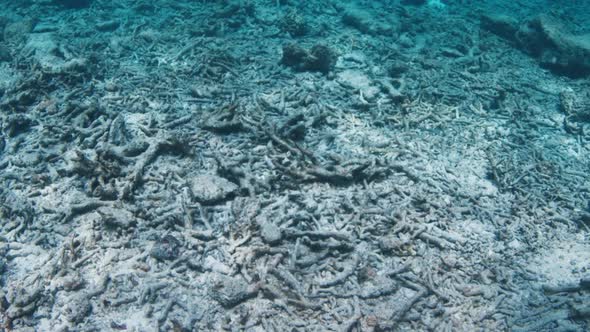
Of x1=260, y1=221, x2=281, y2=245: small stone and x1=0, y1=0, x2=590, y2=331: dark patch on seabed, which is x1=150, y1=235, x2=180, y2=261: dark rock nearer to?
x1=0, y1=0, x2=590, y2=331: dark patch on seabed

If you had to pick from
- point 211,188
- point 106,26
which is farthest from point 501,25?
point 106,26

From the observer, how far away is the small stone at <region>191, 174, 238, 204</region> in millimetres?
5965

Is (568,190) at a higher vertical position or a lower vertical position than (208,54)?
lower

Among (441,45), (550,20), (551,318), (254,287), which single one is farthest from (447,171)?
(550,20)

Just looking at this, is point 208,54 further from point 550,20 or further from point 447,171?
point 550,20

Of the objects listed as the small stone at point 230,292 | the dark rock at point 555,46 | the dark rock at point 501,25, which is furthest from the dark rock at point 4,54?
the dark rock at point 555,46

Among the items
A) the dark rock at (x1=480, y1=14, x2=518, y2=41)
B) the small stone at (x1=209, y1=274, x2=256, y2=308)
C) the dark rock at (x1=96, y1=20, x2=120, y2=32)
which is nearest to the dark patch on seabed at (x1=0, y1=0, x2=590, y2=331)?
the small stone at (x1=209, y1=274, x2=256, y2=308)

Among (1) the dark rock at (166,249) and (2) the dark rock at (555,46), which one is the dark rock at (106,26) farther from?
(2) the dark rock at (555,46)

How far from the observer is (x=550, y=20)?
1192cm

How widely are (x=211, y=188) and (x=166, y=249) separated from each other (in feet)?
3.80

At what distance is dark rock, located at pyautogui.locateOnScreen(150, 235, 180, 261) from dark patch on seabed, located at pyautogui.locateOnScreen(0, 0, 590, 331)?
0.10 ft

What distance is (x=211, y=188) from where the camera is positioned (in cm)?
605

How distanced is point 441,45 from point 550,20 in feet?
10.8

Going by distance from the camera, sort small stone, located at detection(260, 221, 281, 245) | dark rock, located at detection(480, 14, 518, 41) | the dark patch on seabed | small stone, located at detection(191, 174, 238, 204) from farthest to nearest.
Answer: dark rock, located at detection(480, 14, 518, 41), small stone, located at detection(191, 174, 238, 204), small stone, located at detection(260, 221, 281, 245), the dark patch on seabed
